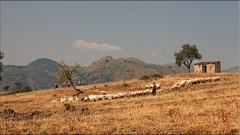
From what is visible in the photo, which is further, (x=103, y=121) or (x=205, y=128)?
(x=103, y=121)

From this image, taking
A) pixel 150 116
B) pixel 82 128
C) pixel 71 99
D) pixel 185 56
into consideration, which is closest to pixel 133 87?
pixel 71 99

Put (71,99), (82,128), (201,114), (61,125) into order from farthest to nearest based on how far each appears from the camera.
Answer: (71,99), (201,114), (61,125), (82,128)

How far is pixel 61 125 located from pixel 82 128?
159cm

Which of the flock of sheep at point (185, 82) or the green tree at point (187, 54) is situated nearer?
the flock of sheep at point (185, 82)

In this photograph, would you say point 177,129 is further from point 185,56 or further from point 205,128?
point 185,56

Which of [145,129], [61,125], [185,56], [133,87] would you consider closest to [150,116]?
[145,129]

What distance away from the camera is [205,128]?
10055 mm

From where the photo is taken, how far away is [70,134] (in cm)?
1015

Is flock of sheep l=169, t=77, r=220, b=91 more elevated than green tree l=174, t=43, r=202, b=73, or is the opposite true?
green tree l=174, t=43, r=202, b=73

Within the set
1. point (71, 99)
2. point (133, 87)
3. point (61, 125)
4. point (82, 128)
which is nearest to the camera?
point (82, 128)

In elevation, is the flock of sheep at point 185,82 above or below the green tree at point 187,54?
below

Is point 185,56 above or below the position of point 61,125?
above

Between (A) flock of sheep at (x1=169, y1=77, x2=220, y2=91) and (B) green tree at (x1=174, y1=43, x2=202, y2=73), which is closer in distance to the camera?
(A) flock of sheep at (x1=169, y1=77, x2=220, y2=91)

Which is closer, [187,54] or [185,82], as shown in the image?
[185,82]
